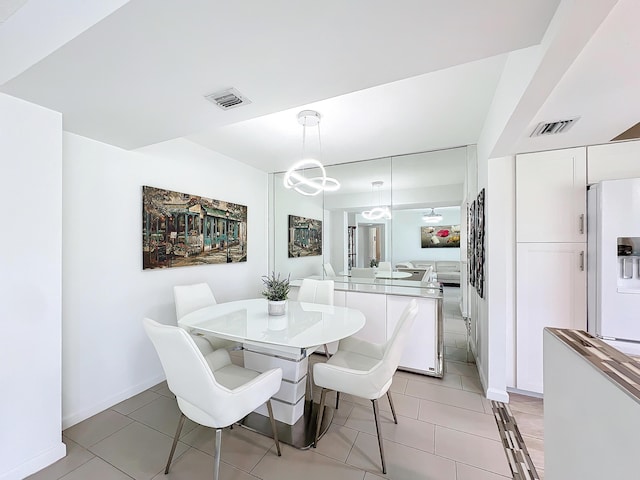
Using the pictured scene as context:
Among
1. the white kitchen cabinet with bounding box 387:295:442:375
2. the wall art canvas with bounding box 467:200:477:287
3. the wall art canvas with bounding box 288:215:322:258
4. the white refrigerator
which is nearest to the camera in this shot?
the white refrigerator

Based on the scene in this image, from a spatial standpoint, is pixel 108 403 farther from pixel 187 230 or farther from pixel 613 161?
pixel 613 161

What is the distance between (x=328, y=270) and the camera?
13.1ft

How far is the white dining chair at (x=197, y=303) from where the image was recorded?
2.24 meters

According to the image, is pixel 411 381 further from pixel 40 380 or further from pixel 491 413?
pixel 40 380

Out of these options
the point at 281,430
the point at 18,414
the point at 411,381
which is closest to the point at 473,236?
the point at 411,381

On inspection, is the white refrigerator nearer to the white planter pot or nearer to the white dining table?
the white dining table

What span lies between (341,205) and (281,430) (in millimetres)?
2936

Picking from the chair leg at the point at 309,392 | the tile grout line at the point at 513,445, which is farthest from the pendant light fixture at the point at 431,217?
the chair leg at the point at 309,392

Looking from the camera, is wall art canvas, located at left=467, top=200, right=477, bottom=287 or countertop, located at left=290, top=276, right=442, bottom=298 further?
wall art canvas, located at left=467, top=200, right=477, bottom=287

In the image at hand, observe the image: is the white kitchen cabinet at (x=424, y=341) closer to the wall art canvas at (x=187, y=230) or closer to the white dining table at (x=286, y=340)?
the white dining table at (x=286, y=340)

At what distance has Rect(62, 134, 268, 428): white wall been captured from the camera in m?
2.09

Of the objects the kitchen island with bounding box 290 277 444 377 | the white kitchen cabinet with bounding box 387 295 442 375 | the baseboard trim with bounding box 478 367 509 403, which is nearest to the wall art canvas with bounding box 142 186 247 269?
the kitchen island with bounding box 290 277 444 377

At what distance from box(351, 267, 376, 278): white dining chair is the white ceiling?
6.64ft

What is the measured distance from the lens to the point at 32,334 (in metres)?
1.66
